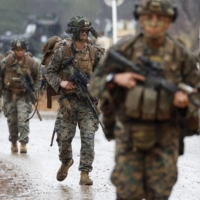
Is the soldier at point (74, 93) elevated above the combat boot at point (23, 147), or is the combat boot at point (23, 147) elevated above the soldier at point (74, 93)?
the soldier at point (74, 93)

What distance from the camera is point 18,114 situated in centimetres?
1386

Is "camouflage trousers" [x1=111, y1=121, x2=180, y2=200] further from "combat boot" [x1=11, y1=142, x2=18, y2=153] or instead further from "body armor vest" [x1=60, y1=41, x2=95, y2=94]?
"combat boot" [x1=11, y1=142, x2=18, y2=153]

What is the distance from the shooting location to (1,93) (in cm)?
1427

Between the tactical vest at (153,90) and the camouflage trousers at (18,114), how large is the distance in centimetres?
728

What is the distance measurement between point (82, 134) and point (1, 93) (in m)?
4.39

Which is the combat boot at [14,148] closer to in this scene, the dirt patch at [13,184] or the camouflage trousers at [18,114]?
the camouflage trousers at [18,114]

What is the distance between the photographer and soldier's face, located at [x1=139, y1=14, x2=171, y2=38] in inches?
255

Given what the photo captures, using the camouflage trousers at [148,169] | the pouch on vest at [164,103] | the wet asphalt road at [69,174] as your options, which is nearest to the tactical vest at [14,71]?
the wet asphalt road at [69,174]

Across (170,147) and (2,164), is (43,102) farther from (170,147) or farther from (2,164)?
(170,147)

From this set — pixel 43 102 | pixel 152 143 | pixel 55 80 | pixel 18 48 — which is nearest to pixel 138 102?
pixel 152 143

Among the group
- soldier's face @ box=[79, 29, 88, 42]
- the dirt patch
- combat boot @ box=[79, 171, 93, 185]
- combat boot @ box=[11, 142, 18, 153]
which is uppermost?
soldier's face @ box=[79, 29, 88, 42]

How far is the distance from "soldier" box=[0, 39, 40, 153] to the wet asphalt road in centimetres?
35

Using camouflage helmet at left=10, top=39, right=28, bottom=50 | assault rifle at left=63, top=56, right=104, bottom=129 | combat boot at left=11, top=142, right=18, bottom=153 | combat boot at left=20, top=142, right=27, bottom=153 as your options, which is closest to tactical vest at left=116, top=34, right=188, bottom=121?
assault rifle at left=63, top=56, right=104, bottom=129

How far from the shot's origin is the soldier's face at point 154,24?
6.49 metres
